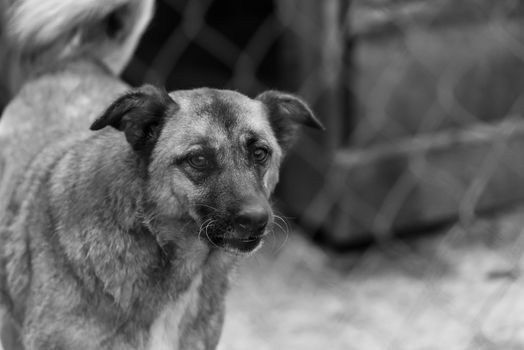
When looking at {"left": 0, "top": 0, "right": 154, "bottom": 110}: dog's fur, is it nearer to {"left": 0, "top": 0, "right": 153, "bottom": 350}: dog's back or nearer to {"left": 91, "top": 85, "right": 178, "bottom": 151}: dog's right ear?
{"left": 0, "top": 0, "right": 153, "bottom": 350}: dog's back

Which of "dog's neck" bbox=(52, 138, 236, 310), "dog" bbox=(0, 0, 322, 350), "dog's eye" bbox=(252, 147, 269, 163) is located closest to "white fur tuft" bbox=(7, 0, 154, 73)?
"dog" bbox=(0, 0, 322, 350)

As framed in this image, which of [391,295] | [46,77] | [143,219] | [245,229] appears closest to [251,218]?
[245,229]

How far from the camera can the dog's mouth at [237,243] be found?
3.21 ft

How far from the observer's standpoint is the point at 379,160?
1880 millimetres

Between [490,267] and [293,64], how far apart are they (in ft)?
2.08

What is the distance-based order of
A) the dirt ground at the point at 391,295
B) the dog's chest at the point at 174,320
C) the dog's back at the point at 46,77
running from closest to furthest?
the dog's chest at the point at 174,320 < the dog's back at the point at 46,77 < the dirt ground at the point at 391,295

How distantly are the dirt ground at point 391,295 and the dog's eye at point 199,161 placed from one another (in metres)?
0.54

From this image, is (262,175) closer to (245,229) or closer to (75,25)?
(245,229)

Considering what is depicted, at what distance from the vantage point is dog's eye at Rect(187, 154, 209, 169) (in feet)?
3.23

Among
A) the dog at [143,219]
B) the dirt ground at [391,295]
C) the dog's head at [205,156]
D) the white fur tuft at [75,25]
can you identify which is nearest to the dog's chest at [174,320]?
the dog at [143,219]

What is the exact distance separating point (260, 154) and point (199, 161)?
8 cm

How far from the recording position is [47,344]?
106 centimetres

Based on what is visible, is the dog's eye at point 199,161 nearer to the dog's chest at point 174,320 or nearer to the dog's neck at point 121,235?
the dog's neck at point 121,235

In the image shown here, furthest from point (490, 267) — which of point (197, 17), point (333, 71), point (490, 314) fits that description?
point (197, 17)
